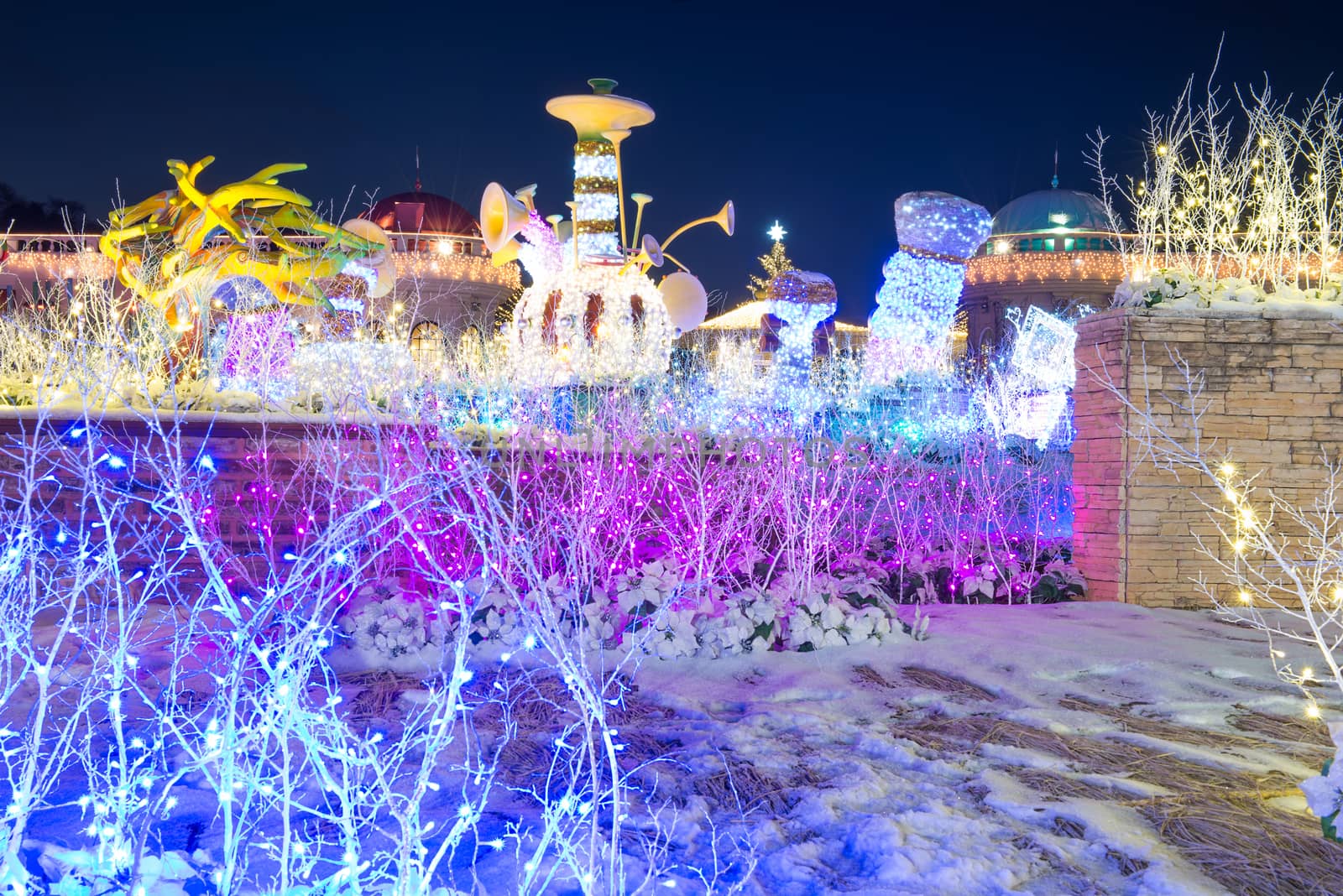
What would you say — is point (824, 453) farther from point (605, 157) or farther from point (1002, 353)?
point (1002, 353)

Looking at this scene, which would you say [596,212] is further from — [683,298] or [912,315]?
[912,315]

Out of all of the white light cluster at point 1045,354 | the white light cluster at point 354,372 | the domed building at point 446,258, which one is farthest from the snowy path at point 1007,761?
the domed building at point 446,258

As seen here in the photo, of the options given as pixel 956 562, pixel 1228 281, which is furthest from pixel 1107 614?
pixel 1228 281

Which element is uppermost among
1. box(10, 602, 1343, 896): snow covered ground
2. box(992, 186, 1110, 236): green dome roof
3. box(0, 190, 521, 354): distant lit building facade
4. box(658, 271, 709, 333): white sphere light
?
box(992, 186, 1110, 236): green dome roof

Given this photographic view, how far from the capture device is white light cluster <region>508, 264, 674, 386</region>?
47.0 ft

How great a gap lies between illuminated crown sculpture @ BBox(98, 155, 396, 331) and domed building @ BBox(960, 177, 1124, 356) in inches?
1068

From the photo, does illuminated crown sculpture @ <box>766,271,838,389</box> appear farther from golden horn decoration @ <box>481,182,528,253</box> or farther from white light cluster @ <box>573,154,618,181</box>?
golden horn decoration @ <box>481,182,528,253</box>

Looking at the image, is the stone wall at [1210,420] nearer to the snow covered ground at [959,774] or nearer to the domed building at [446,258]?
the snow covered ground at [959,774]

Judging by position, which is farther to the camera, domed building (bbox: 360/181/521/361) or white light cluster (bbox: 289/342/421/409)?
domed building (bbox: 360/181/521/361)

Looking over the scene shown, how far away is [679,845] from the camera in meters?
3.00

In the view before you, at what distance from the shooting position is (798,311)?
22344mm

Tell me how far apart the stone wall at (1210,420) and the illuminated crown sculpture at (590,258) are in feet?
25.0

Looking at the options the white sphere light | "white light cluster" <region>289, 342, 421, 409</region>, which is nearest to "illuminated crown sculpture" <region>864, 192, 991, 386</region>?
the white sphere light

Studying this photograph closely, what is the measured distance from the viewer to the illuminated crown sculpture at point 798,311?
22234 millimetres
